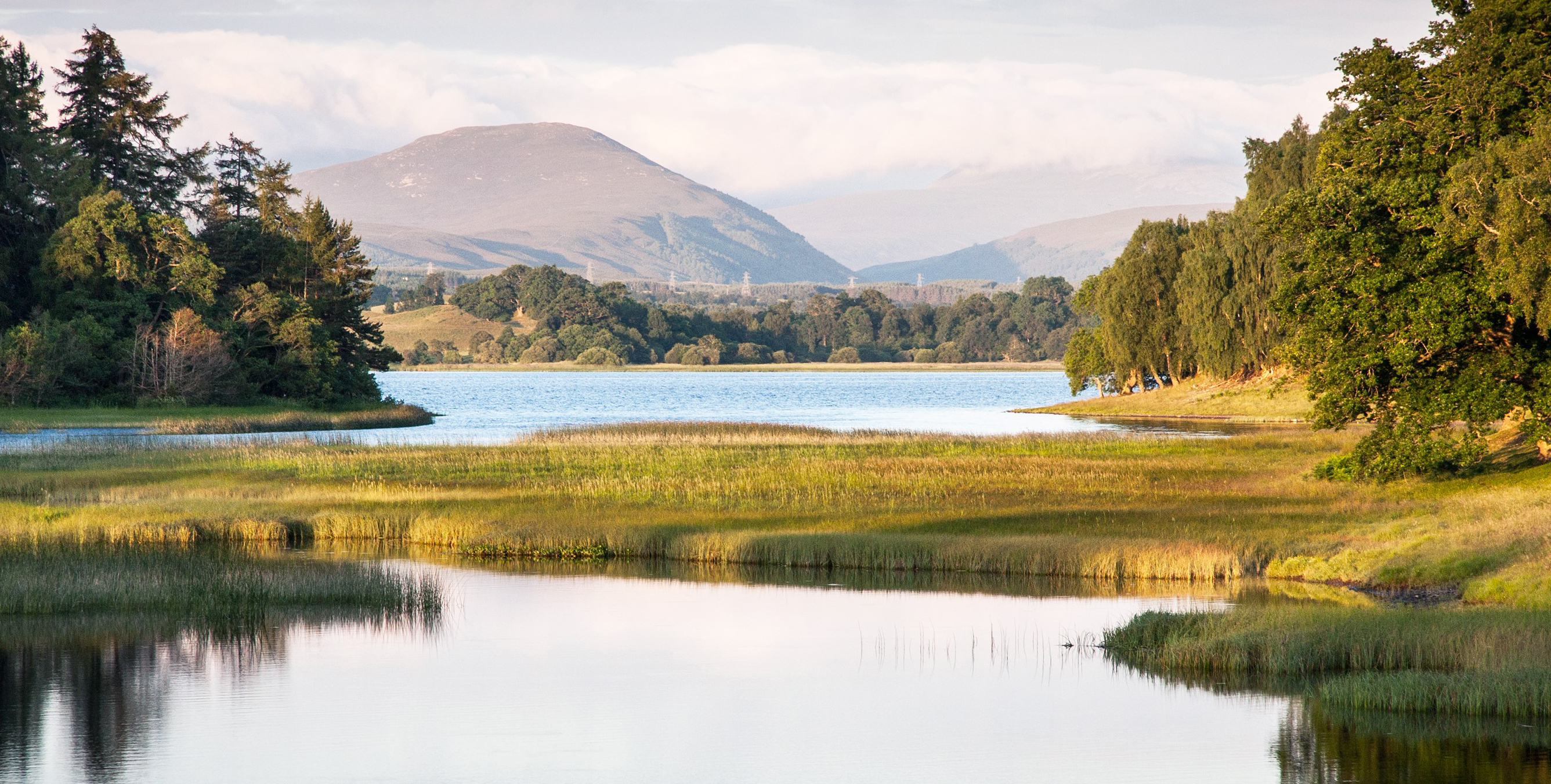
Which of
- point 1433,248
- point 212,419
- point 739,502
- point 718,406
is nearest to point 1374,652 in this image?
point 1433,248

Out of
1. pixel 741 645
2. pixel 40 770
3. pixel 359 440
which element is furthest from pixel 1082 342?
pixel 40 770

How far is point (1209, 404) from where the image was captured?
84938mm

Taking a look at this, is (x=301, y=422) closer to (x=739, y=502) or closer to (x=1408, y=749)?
(x=739, y=502)

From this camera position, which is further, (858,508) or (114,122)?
(114,122)

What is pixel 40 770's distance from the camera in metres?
14.2

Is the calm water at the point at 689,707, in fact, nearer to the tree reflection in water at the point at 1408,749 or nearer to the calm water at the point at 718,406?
the tree reflection in water at the point at 1408,749

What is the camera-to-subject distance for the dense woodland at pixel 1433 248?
A: 29719 mm

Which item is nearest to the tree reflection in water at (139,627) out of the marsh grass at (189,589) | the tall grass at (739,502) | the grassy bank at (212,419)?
the marsh grass at (189,589)

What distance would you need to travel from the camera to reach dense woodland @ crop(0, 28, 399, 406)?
258ft

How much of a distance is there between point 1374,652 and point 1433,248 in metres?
16.4

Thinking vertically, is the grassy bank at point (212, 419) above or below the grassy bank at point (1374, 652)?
above

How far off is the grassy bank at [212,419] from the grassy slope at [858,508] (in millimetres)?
20428

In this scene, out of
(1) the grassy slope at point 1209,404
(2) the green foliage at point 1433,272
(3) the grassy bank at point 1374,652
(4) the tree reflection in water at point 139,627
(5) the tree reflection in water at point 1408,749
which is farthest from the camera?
(1) the grassy slope at point 1209,404

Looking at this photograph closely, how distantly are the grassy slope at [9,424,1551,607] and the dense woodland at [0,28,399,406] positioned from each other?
31.2 meters
